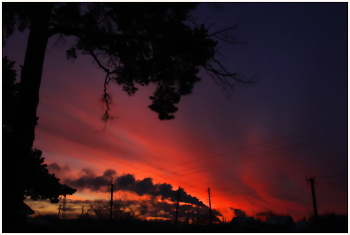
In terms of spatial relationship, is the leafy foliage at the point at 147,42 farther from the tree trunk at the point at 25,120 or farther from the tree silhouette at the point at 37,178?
the tree silhouette at the point at 37,178

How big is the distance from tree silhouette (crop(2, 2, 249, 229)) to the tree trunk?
3 centimetres

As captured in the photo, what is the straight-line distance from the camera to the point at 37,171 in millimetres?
22516

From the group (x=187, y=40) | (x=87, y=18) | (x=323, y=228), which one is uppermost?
(x=87, y=18)

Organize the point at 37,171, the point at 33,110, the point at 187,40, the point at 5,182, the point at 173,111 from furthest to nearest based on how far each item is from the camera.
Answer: the point at 37,171, the point at 173,111, the point at 187,40, the point at 33,110, the point at 5,182

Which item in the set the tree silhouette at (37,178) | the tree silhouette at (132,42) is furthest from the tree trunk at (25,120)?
the tree silhouette at (37,178)

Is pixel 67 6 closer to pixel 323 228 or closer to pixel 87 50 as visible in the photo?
pixel 87 50

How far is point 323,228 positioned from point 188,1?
2703 centimetres

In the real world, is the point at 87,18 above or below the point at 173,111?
above

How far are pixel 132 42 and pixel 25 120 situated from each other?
455cm

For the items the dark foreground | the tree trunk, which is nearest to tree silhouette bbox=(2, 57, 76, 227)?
the dark foreground

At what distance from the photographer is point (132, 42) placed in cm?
1075

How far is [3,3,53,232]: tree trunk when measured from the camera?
7.52m

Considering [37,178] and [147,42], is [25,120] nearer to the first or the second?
[147,42]

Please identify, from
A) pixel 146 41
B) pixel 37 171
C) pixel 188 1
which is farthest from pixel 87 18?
pixel 37 171
